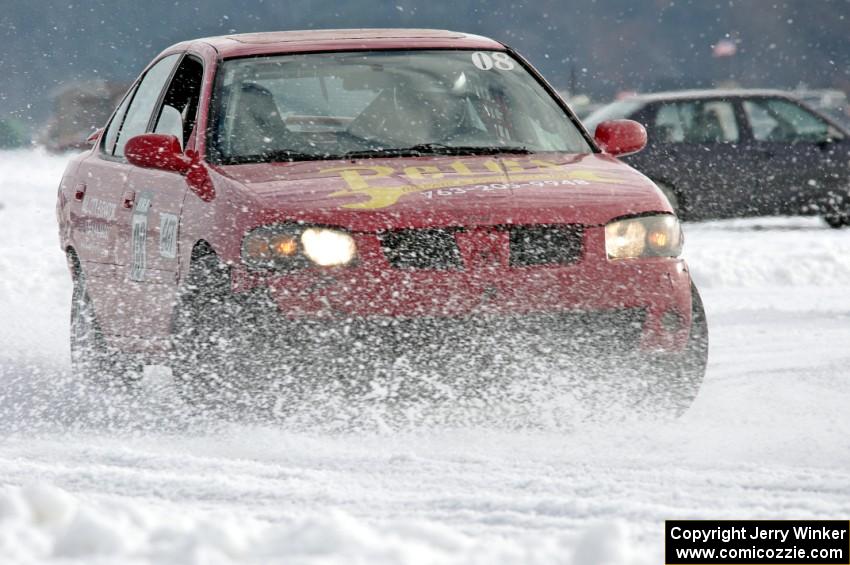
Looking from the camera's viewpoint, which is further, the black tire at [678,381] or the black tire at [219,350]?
the black tire at [678,381]

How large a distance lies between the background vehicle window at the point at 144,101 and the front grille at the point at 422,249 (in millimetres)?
2042

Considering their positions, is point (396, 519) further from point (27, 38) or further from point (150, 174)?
point (27, 38)

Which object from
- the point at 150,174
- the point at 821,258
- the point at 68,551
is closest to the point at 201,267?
the point at 150,174

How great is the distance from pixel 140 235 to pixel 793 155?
30.2 ft

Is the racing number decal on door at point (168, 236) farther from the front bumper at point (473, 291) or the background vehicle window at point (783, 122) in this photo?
the background vehicle window at point (783, 122)

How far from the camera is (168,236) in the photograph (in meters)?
5.34

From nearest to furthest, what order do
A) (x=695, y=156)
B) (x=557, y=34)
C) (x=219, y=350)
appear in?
(x=219, y=350) → (x=695, y=156) → (x=557, y=34)

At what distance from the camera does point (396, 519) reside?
3.70m

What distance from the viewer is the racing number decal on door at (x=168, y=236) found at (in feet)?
17.3

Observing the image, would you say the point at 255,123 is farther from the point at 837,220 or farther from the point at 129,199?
the point at 837,220

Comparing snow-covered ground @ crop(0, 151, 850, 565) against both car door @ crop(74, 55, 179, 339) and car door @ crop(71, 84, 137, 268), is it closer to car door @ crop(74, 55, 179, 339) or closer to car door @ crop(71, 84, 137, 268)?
car door @ crop(74, 55, 179, 339)

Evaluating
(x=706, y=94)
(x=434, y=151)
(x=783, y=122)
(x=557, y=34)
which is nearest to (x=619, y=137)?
(x=434, y=151)

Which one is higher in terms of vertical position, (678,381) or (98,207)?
(98,207)

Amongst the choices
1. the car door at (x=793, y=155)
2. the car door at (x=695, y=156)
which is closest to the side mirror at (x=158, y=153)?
the car door at (x=695, y=156)
